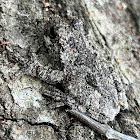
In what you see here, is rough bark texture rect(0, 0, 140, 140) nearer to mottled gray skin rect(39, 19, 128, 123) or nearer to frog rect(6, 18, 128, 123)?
frog rect(6, 18, 128, 123)

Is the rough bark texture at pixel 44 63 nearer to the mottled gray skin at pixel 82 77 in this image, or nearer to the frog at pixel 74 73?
the frog at pixel 74 73

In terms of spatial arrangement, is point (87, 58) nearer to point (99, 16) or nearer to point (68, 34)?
point (68, 34)

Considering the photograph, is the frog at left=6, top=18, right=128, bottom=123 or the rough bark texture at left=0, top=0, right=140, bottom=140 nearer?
the rough bark texture at left=0, top=0, right=140, bottom=140

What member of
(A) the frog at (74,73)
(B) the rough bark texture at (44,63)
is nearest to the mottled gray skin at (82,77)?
(A) the frog at (74,73)

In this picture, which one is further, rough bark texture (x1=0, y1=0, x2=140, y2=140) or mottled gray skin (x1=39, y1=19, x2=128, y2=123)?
mottled gray skin (x1=39, y1=19, x2=128, y2=123)

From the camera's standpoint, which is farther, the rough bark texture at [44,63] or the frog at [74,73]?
the frog at [74,73]

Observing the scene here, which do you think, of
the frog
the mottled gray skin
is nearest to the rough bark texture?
the frog
